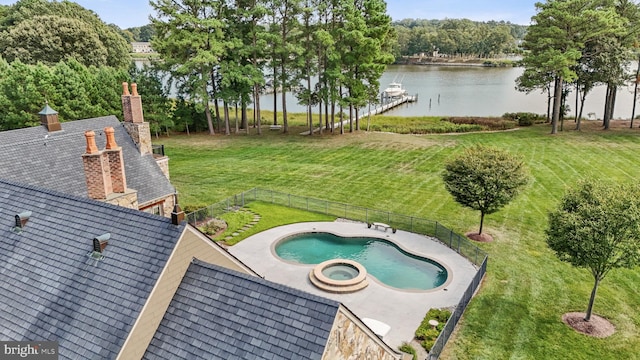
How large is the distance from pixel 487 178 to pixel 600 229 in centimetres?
639

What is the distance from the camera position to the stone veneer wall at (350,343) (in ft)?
24.5

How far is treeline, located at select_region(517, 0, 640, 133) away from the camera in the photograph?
128 feet

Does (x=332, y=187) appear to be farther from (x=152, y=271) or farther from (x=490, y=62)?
(x=490, y=62)

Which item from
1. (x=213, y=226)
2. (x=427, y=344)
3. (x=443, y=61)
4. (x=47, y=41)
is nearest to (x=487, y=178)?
(x=427, y=344)

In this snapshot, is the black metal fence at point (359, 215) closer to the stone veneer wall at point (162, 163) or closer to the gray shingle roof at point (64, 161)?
the stone veneer wall at point (162, 163)

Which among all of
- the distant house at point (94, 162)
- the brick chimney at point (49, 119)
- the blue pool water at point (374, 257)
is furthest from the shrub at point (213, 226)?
the brick chimney at point (49, 119)

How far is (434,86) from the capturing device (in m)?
89.4

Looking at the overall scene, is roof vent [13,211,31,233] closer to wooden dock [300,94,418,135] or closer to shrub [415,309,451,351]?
shrub [415,309,451,351]

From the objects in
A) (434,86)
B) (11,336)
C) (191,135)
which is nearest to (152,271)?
(11,336)

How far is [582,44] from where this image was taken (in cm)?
3972

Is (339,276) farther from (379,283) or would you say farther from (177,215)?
(177,215)

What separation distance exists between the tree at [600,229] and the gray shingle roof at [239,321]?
9.66 metres

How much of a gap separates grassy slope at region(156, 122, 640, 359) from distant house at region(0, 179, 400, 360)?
22.6 feet

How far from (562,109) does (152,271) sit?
1894 inches
